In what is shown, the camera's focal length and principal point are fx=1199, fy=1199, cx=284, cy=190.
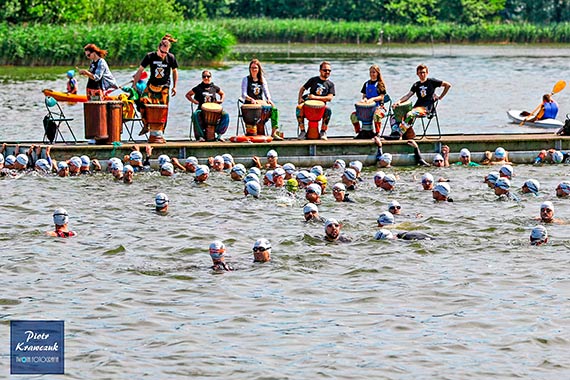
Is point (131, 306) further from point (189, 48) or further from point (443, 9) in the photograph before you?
point (443, 9)

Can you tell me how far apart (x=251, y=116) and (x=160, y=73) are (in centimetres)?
213

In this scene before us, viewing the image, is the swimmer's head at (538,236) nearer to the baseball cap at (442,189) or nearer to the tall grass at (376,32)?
the baseball cap at (442,189)

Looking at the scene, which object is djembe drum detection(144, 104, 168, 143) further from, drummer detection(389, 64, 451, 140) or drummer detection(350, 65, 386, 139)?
drummer detection(389, 64, 451, 140)

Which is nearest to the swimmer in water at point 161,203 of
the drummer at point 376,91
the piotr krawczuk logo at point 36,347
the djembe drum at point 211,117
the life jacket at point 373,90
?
the djembe drum at point 211,117

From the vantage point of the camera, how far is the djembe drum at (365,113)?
24.7m

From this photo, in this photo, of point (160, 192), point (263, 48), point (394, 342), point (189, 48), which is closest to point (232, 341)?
point (394, 342)

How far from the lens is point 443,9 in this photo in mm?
97312

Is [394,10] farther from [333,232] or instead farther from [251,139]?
[333,232]

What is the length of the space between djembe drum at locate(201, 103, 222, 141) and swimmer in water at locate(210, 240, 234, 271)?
8230mm

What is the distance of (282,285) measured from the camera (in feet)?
51.3

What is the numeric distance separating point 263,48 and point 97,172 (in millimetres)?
54543

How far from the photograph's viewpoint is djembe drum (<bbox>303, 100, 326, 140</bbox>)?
80.6 ft

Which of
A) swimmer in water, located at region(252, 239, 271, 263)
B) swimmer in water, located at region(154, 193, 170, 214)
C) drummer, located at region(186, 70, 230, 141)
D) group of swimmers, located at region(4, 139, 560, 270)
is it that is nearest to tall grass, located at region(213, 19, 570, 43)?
drummer, located at region(186, 70, 230, 141)

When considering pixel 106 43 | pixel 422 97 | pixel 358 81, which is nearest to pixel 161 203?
pixel 422 97
